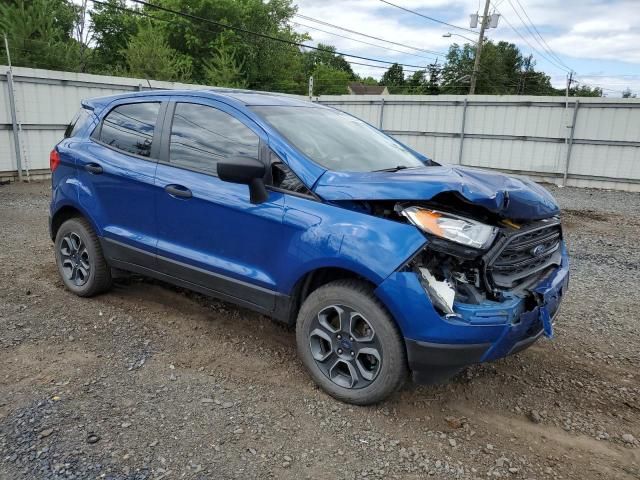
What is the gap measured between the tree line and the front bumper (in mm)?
18358

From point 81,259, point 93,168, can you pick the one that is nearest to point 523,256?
point 93,168

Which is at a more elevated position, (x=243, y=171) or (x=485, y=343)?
(x=243, y=171)

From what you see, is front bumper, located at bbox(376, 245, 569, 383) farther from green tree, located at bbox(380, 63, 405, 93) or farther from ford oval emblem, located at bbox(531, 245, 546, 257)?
green tree, located at bbox(380, 63, 405, 93)

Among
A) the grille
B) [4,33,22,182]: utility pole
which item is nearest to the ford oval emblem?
the grille

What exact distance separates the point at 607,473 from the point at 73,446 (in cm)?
267

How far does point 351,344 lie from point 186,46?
40.4 m

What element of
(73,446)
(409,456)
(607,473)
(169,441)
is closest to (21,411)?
(73,446)

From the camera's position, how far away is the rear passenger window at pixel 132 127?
12.7 ft

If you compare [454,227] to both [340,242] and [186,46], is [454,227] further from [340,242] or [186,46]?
[186,46]

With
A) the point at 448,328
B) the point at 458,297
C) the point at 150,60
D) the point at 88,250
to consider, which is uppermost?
the point at 150,60

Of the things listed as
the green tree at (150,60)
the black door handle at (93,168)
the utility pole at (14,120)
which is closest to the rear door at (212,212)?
the black door handle at (93,168)

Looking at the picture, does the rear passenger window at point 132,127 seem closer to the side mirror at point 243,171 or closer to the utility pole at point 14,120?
the side mirror at point 243,171

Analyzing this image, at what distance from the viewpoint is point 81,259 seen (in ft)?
14.5

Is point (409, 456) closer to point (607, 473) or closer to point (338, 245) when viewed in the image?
point (607, 473)
